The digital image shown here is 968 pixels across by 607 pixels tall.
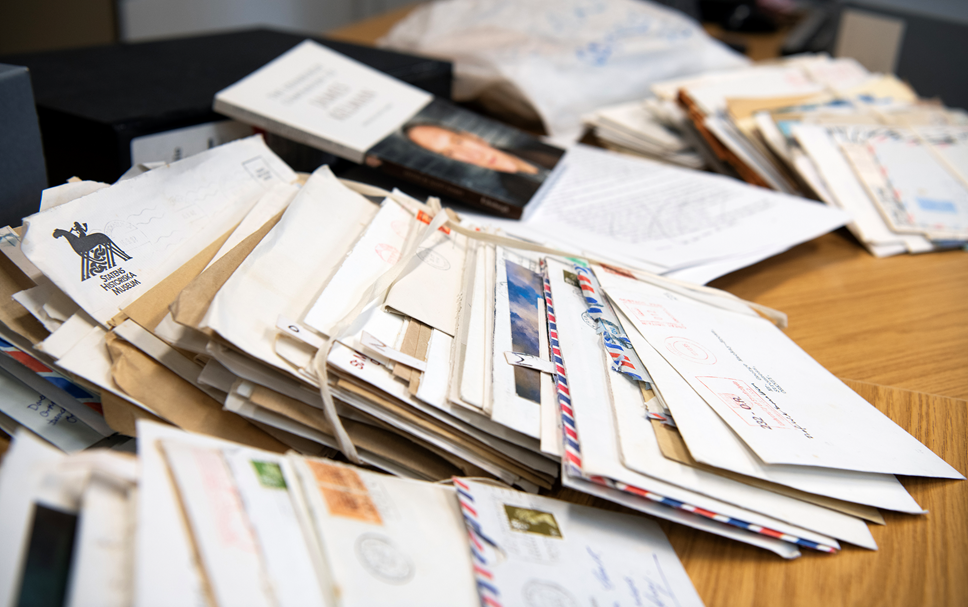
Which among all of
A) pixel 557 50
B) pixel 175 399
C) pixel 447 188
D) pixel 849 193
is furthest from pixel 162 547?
pixel 557 50

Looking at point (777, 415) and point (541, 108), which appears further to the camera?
point (541, 108)

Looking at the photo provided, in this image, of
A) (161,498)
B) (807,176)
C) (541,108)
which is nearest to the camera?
(161,498)

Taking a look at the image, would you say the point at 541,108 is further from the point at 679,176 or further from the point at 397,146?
the point at 397,146

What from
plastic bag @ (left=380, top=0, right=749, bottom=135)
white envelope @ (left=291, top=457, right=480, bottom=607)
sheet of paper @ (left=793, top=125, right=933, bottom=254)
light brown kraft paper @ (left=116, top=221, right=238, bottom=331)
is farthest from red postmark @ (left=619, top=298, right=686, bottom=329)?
plastic bag @ (left=380, top=0, right=749, bottom=135)

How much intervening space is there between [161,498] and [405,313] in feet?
0.66

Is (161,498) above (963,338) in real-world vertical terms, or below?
above

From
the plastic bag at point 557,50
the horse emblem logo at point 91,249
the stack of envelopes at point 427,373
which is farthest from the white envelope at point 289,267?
the plastic bag at point 557,50

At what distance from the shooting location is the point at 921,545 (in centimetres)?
41

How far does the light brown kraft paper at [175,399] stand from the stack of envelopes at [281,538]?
0.26 ft

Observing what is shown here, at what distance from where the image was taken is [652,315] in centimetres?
52

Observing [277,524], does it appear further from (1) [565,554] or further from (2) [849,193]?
→ (2) [849,193]

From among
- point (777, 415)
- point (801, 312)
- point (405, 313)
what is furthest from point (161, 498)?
point (801, 312)

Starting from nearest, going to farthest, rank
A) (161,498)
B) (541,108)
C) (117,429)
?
(161,498) → (117,429) → (541,108)

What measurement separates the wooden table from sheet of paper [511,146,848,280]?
0.15 ft
